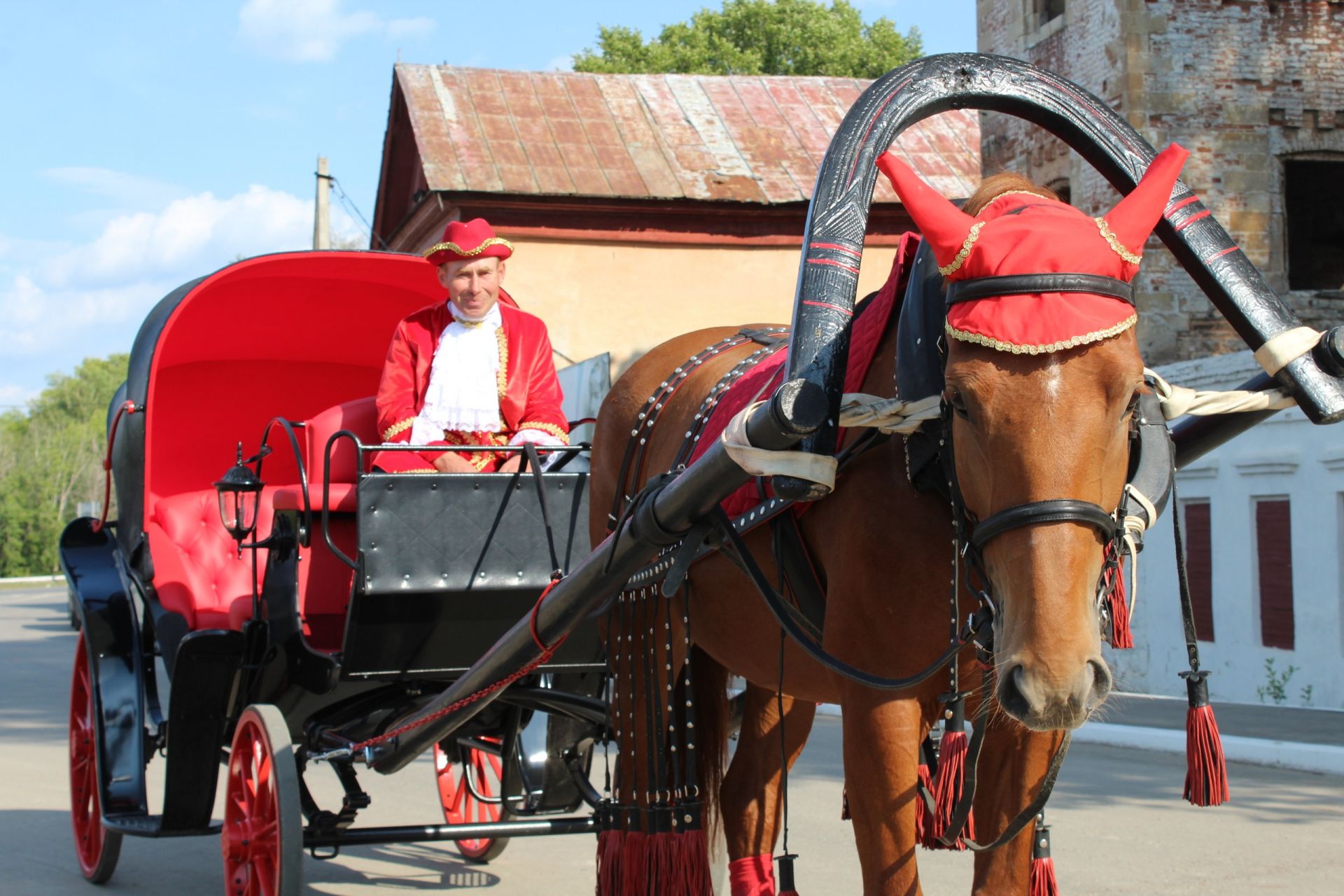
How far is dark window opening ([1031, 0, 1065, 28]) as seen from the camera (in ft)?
50.9

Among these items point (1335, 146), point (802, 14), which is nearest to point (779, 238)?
point (1335, 146)

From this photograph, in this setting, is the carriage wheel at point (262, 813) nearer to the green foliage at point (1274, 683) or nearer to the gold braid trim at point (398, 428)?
the gold braid trim at point (398, 428)

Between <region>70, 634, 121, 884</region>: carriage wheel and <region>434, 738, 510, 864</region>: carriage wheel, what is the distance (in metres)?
1.35

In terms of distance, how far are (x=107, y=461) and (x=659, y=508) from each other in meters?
3.69

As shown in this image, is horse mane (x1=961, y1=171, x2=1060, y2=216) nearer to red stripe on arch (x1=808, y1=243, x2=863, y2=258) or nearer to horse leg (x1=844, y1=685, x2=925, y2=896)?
red stripe on arch (x1=808, y1=243, x2=863, y2=258)

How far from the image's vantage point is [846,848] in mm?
6031

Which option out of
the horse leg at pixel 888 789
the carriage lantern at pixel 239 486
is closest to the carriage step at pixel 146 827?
the carriage lantern at pixel 239 486

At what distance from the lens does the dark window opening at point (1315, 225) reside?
16469 mm

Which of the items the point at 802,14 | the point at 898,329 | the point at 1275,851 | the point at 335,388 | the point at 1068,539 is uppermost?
the point at 802,14

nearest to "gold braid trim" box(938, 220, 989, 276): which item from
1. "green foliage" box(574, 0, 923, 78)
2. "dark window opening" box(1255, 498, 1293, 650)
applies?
"dark window opening" box(1255, 498, 1293, 650)

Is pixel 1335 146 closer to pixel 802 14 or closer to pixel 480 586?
pixel 480 586

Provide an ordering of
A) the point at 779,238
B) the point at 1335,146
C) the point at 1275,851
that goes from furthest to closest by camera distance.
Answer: the point at 779,238 < the point at 1335,146 < the point at 1275,851

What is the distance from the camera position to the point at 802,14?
139 feet

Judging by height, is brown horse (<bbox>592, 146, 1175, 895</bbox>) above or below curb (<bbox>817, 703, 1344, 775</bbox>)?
above
